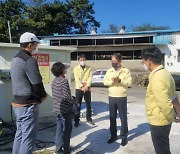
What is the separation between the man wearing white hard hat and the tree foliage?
3027 centimetres

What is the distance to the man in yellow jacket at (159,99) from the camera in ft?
11.5

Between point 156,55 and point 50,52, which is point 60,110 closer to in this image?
point 156,55

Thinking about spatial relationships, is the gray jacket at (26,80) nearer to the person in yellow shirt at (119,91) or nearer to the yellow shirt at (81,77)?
the person in yellow shirt at (119,91)

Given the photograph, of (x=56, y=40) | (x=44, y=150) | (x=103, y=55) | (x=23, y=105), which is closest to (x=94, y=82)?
(x=103, y=55)

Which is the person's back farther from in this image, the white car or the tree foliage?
the tree foliage

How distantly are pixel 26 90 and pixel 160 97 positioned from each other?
67.5 inches

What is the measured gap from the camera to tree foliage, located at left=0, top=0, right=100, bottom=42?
34.3m

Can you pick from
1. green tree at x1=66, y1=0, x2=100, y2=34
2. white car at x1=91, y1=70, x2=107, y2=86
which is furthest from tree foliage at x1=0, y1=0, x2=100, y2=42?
white car at x1=91, y1=70, x2=107, y2=86

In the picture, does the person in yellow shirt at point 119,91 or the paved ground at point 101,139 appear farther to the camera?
the person in yellow shirt at point 119,91

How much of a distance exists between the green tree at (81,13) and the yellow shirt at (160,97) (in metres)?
34.5

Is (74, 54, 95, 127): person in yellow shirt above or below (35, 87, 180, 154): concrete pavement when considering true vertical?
above

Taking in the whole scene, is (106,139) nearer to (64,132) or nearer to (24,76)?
(64,132)

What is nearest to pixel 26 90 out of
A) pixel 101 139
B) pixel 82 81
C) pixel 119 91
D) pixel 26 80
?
pixel 26 80

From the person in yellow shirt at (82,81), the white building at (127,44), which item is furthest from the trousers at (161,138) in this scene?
the white building at (127,44)
